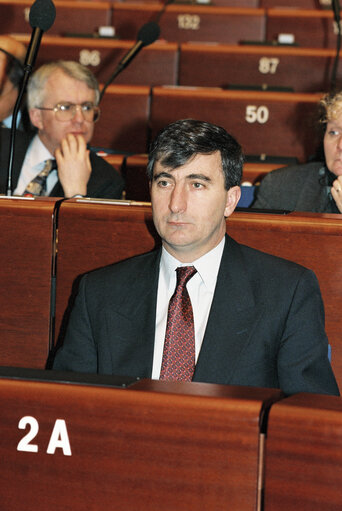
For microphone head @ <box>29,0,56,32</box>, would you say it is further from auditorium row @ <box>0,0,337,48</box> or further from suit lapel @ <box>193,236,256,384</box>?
auditorium row @ <box>0,0,337,48</box>

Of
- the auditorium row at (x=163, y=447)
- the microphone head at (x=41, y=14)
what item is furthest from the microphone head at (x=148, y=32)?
the auditorium row at (x=163, y=447)

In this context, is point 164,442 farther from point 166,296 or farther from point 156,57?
point 156,57

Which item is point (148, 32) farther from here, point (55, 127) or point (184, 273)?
point (184, 273)

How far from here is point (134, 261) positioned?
3.33 ft

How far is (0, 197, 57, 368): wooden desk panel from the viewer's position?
1.06m

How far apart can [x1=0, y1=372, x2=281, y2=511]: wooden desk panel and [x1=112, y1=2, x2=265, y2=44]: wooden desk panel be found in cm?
210

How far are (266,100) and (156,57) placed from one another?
46 cm

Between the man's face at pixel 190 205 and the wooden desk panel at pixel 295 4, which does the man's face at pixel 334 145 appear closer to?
the man's face at pixel 190 205

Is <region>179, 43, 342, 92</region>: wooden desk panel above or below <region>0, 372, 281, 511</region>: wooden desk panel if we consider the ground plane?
above

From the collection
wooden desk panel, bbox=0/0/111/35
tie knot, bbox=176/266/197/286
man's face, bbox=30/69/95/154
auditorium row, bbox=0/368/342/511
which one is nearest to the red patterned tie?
tie knot, bbox=176/266/197/286

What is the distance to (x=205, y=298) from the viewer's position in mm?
980

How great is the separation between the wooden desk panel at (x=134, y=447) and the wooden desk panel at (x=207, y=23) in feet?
6.90

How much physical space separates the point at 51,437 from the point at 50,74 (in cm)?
124

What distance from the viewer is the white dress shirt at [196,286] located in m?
0.96
